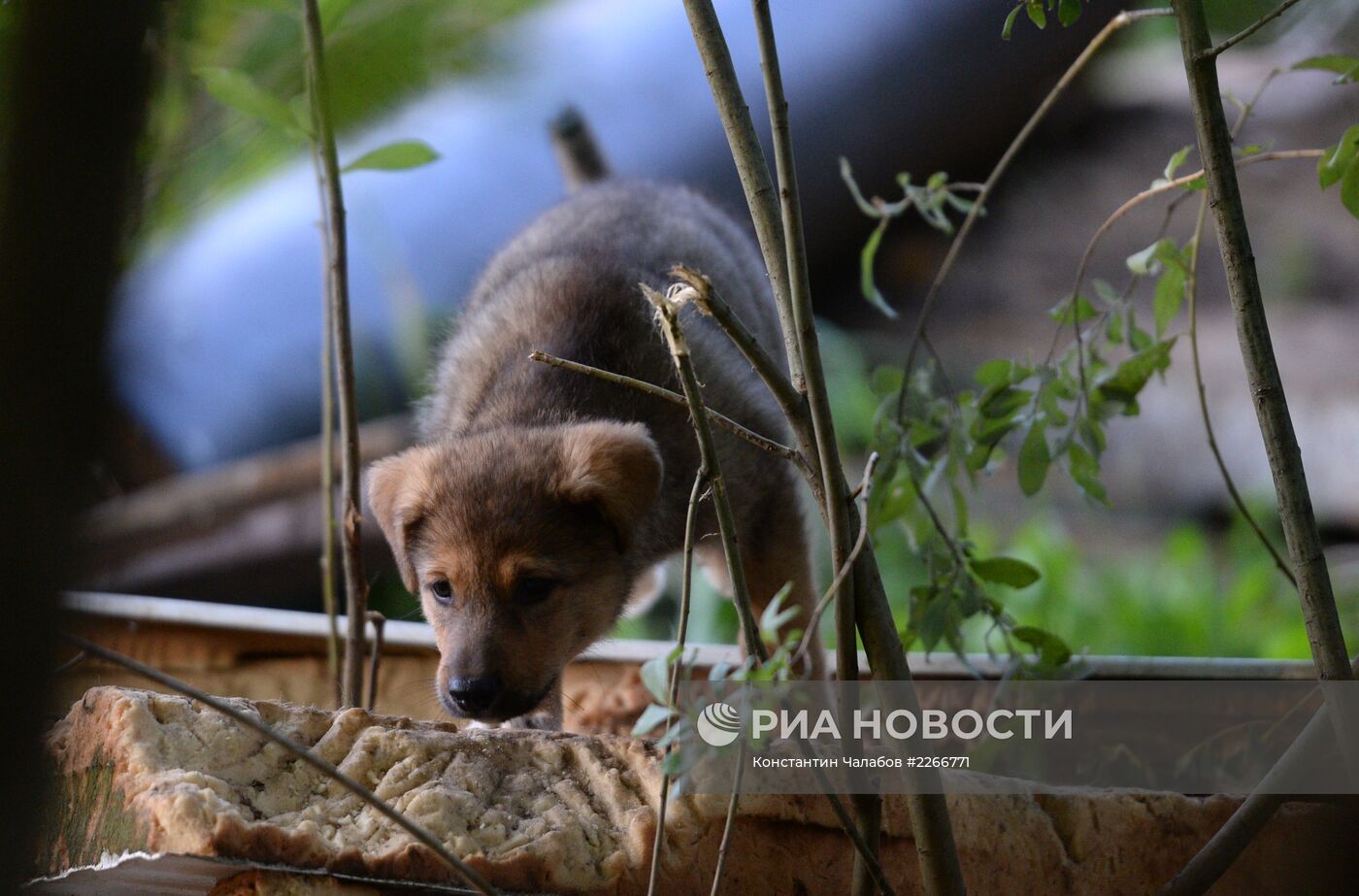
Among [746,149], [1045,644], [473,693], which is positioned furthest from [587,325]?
[746,149]

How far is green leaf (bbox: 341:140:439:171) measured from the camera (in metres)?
2.24

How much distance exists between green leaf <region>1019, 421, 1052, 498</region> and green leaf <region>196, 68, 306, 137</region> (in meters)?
1.42

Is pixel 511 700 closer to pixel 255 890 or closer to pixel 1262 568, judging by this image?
pixel 255 890

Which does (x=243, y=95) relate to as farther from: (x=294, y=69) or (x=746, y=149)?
(x=294, y=69)

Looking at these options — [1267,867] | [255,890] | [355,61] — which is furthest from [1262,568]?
[255,890]

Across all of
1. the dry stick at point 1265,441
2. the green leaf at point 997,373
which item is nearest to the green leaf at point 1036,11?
the dry stick at point 1265,441

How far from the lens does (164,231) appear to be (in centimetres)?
459

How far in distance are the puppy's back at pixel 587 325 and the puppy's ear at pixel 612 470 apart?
0.31m

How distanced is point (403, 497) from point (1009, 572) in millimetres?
1269

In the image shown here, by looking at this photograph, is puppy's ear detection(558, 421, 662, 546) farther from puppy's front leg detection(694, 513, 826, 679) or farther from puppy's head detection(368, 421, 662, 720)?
puppy's front leg detection(694, 513, 826, 679)

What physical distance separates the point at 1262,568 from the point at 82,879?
4.57 m

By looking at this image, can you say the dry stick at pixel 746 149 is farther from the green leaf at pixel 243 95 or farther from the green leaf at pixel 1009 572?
the green leaf at pixel 243 95

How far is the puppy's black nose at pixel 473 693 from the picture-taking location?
7.91 ft

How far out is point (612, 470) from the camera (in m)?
A: 2.56
